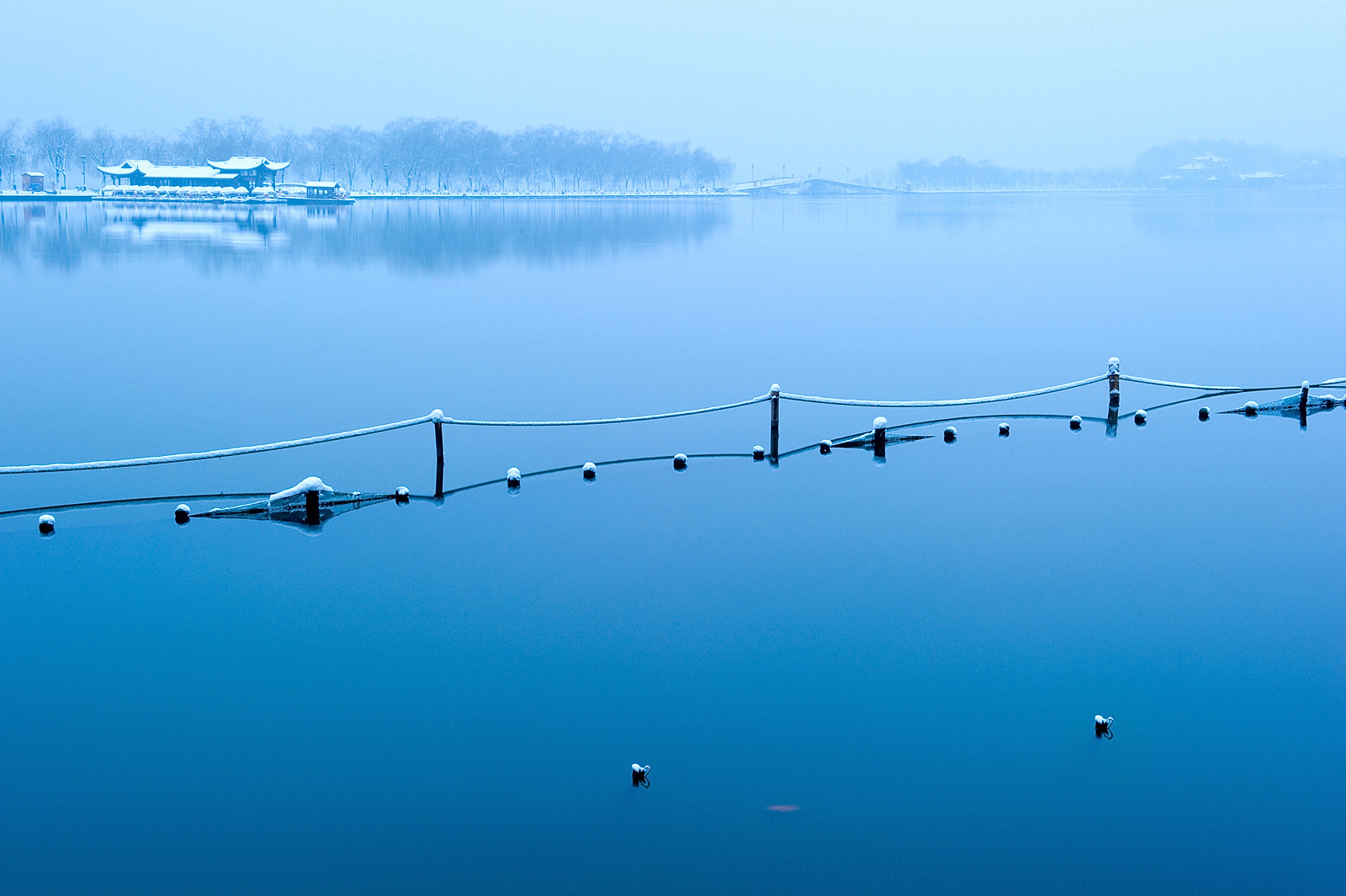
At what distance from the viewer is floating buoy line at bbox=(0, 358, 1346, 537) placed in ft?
40.1

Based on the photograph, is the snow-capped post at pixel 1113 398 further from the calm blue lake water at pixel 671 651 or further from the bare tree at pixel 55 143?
the bare tree at pixel 55 143

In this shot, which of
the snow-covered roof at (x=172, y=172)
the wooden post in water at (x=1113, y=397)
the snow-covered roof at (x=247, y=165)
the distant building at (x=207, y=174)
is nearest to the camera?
the wooden post in water at (x=1113, y=397)

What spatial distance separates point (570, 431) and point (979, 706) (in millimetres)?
10566

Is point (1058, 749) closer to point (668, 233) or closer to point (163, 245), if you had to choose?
point (163, 245)

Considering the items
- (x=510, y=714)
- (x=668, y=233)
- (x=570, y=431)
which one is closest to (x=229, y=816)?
(x=510, y=714)

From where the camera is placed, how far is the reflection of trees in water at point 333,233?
5000 cm

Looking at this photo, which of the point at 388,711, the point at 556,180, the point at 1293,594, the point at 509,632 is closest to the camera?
the point at 388,711

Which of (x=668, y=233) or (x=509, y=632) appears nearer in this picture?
(x=509, y=632)

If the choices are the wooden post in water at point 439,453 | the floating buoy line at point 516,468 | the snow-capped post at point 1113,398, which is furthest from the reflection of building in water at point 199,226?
the snow-capped post at point 1113,398

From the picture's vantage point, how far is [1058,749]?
7383 millimetres

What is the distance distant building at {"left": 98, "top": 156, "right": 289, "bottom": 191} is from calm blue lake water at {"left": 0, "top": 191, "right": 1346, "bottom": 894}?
289 feet

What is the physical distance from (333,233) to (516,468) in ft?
183

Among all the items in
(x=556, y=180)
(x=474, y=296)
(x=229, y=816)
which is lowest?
(x=229, y=816)

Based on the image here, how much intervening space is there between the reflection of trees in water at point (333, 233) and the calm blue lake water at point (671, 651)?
2919 centimetres
